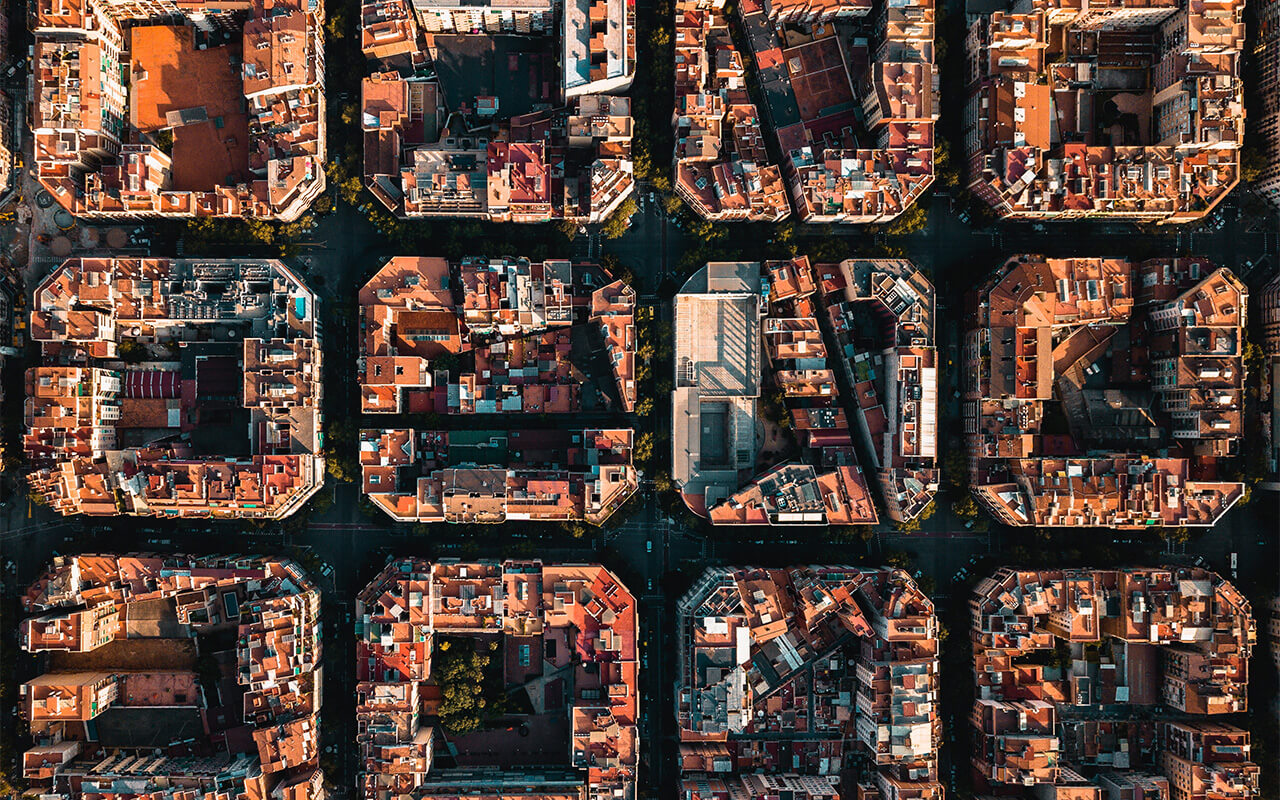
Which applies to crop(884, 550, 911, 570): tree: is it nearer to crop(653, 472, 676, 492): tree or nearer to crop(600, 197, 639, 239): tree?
crop(653, 472, 676, 492): tree

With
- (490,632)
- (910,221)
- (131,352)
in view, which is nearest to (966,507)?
(910,221)

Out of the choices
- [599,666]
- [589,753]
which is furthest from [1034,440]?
[589,753]

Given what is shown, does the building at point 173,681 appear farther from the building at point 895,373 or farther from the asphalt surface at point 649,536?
the building at point 895,373

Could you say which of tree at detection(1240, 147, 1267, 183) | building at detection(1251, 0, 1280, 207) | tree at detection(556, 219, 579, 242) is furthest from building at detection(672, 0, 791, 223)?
building at detection(1251, 0, 1280, 207)

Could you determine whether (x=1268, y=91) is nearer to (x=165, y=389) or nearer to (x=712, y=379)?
(x=712, y=379)

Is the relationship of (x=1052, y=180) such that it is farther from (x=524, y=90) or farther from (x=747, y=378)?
(x=524, y=90)

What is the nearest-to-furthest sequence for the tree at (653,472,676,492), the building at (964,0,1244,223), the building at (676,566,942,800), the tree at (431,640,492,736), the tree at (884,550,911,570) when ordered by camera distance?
1. the building at (676,566,942,800)
2. the building at (964,0,1244,223)
3. the tree at (431,640,492,736)
4. the tree at (653,472,676,492)
5. the tree at (884,550,911,570)
